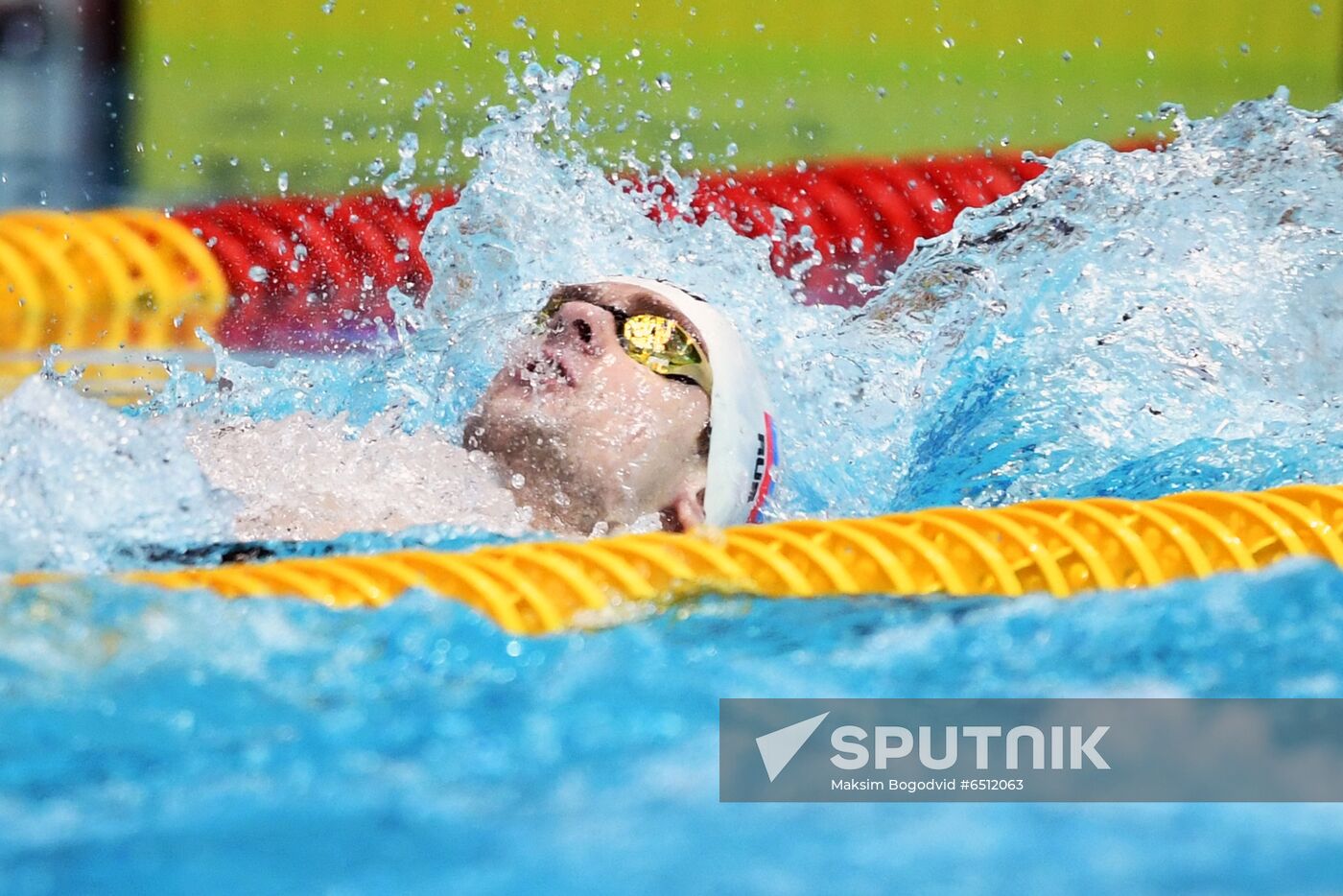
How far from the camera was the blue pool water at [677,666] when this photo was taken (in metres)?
1.31

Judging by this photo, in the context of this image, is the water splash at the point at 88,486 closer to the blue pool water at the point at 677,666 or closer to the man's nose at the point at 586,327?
the blue pool water at the point at 677,666

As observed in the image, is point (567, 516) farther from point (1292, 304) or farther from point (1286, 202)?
point (1286, 202)

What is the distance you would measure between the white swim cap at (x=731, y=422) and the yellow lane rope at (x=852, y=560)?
0.32m

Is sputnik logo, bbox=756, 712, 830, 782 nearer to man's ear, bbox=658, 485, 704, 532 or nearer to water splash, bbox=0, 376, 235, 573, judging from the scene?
man's ear, bbox=658, 485, 704, 532

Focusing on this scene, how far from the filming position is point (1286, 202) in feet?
9.73

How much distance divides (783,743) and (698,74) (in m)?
4.85

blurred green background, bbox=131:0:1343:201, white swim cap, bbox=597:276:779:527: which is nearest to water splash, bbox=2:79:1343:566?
white swim cap, bbox=597:276:779:527

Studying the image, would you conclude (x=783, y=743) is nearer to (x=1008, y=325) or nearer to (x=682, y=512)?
(x=682, y=512)

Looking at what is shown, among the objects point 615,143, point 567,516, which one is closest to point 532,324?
point 567,516

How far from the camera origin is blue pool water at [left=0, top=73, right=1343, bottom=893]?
4.29 ft

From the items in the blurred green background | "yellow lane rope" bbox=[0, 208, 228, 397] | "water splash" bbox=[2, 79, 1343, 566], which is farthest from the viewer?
the blurred green background

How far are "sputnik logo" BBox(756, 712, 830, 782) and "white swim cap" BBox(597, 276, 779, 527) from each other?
0.70 meters

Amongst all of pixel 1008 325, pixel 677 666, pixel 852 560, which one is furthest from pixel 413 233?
pixel 677 666

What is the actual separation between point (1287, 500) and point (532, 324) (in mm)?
1154
